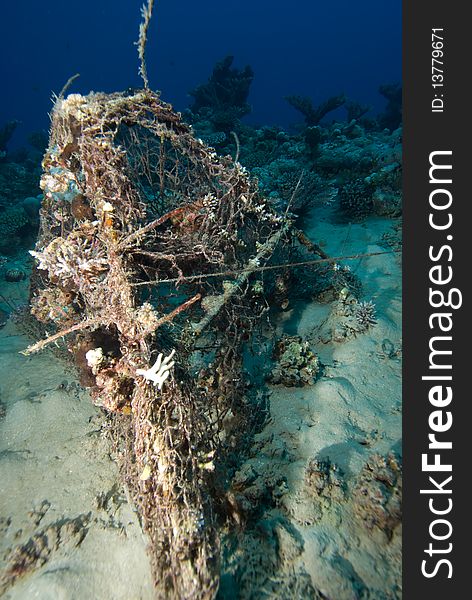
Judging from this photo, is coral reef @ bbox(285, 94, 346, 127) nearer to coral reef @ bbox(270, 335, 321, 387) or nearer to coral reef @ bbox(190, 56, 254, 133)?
coral reef @ bbox(190, 56, 254, 133)

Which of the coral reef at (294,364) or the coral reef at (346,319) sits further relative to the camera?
the coral reef at (346,319)

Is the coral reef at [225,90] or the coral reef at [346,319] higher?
the coral reef at [225,90]

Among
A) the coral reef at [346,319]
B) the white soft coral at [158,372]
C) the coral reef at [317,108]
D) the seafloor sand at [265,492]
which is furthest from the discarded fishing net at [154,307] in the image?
the coral reef at [317,108]

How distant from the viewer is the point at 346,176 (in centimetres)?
938

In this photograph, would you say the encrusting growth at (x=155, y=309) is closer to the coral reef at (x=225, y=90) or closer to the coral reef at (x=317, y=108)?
the coral reef at (x=317, y=108)

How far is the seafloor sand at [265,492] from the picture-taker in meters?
2.34

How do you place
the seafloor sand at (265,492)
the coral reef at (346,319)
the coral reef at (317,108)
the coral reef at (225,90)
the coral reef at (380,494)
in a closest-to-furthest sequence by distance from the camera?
the seafloor sand at (265,492) → the coral reef at (380,494) → the coral reef at (346,319) → the coral reef at (317,108) → the coral reef at (225,90)

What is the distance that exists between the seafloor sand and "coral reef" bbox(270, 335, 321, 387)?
5.2 inches

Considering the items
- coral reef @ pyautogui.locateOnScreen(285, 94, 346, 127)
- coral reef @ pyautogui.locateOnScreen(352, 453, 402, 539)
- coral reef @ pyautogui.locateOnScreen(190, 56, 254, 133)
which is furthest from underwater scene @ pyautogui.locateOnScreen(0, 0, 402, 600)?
coral reef @ pyautogui.locateOnScreen(190, 56, 254, 133)

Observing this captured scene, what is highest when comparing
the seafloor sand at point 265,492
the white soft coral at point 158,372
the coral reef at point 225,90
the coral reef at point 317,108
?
the coral reef at point 225,90

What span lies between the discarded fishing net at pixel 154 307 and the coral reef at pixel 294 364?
1.78 ft

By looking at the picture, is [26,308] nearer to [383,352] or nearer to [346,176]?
[383,352]

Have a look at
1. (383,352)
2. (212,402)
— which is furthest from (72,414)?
(383,352)

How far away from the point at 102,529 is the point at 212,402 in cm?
137
